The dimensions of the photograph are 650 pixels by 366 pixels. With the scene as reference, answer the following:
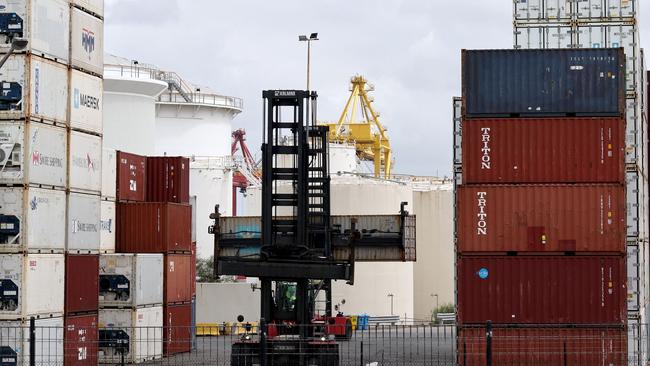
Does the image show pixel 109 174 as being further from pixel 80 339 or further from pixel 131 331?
pixel 80 339

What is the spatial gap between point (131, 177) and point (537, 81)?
17.4 meters

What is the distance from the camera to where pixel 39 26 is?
34906 mm

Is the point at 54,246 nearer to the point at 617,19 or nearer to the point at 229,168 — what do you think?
the point at 617,19

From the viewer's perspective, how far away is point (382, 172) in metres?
110

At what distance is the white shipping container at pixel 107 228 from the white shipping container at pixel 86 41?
745cm

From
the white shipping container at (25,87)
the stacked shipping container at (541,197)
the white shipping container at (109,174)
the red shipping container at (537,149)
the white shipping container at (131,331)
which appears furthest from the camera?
the white shipping container at (109,174)

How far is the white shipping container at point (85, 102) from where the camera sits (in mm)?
37156

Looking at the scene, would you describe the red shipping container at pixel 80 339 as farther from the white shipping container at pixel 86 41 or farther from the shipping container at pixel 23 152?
the white shipping container at pixel 86 41

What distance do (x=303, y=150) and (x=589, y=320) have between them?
8.75 meters

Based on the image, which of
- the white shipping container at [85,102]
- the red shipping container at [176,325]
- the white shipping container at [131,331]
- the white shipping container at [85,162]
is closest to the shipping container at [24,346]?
the white shipping container at [85,162]

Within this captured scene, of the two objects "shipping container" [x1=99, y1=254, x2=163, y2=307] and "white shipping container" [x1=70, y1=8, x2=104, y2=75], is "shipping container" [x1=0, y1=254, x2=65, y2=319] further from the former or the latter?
"shipping container" [x1=99, y1=254, x2=163, y2=307]

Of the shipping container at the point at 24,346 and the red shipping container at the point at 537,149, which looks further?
the red shipping container at the point at 537,149

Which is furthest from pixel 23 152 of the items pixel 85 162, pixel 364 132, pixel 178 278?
pixel 364 132

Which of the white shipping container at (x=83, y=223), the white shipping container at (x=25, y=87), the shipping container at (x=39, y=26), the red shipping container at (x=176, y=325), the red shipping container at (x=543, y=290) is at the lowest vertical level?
→ the red shipping container at (x=176, y=325)
